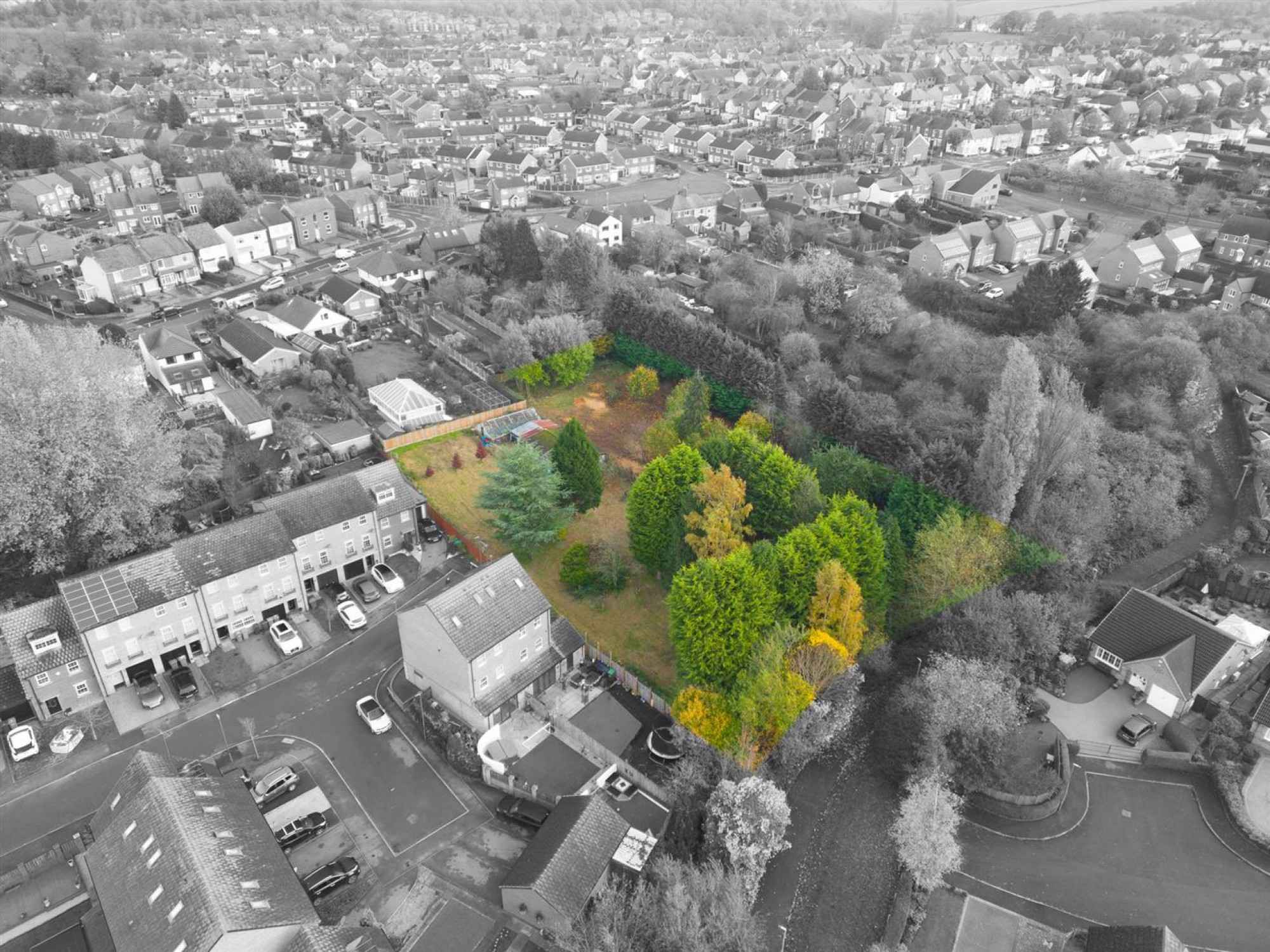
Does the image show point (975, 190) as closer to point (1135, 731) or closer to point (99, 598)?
point (1135, 731)

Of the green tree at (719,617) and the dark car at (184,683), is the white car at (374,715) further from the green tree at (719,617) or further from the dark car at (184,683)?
the green tree at (719,617)

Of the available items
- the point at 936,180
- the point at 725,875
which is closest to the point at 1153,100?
the point at 936,180

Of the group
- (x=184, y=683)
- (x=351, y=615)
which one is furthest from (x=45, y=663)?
(x=351, y=615)

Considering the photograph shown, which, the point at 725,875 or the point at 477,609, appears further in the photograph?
the point at 477,609

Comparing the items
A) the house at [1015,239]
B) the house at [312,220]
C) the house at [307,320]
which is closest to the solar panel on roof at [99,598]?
the house at [307,320]

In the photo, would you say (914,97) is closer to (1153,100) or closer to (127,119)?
(1153,100)
